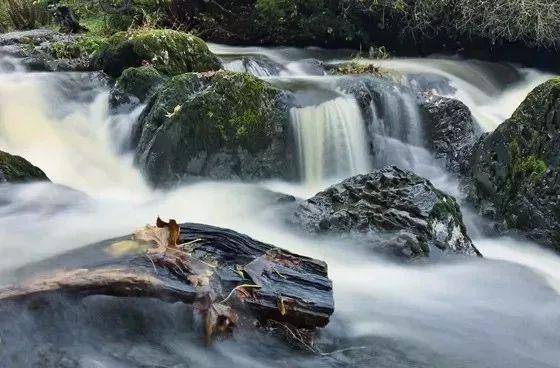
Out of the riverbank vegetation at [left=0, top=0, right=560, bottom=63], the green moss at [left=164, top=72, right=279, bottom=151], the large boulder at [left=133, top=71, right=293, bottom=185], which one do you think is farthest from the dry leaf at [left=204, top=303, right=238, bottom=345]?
the riverbank vegetation at [left=0, top=0, right=560, bottom=63]

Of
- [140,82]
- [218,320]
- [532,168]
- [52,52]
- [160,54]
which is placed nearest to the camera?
[218,320]

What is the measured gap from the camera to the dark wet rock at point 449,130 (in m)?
8.66

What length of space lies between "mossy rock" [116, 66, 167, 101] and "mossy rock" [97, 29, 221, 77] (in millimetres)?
555

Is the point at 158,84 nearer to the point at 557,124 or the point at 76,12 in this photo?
the point at 557,124

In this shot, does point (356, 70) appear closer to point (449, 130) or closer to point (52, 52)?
point (449, 130)

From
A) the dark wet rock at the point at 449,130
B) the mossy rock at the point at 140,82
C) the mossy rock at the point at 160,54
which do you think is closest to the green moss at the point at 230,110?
the mossy rock at the point at 140,82

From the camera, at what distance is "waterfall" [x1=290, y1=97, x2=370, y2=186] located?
8.17 meters

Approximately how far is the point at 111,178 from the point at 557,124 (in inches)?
211

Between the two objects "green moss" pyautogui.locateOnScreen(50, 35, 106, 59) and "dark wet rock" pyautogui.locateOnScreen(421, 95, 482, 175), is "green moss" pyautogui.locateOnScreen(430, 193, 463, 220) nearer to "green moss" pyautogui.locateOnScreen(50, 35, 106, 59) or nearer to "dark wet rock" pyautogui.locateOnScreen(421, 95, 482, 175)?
"dark wet rock" pyautogui.locateOnScreen(421, 95, 482, 175)

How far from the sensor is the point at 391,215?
5949 mm

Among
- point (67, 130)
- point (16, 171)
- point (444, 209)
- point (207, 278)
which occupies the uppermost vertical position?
point (207, 278)

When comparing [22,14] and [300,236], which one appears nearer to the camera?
[300,236]

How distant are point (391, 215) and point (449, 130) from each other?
3.43 m

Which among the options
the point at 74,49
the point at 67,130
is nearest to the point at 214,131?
the point at 67,130
